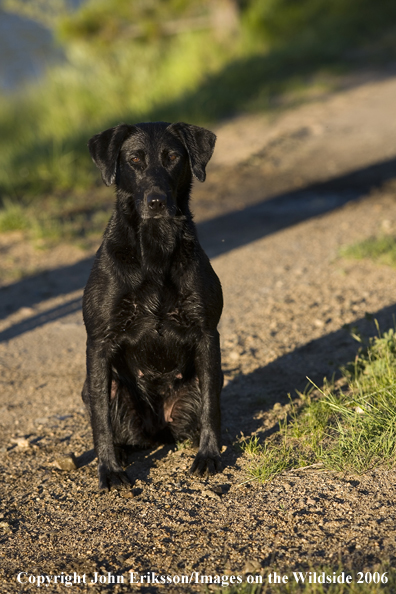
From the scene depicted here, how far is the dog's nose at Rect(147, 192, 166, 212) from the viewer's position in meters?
3.04

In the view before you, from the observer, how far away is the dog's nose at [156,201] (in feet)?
9.96

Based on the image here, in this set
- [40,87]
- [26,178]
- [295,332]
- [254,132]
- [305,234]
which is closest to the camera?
[295,332]

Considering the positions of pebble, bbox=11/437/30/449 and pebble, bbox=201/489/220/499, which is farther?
pebble, bbox=11/437/30/449

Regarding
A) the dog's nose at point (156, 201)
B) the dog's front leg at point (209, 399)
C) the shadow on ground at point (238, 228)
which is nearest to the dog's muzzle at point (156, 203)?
the dog's nose at point (156, 201)

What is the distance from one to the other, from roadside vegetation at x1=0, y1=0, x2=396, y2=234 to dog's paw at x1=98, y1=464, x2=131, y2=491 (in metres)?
5.82

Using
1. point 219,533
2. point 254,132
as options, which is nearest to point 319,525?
point 219,533

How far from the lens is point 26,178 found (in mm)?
8641

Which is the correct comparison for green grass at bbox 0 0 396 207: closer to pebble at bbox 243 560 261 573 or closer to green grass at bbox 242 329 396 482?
green grass at bbox 242 329 396 482

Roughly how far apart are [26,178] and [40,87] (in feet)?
24.5

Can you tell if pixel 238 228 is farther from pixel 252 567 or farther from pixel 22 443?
pixel 252 567

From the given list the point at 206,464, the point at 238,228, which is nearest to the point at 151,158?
the point at 206,464

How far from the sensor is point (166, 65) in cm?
1517

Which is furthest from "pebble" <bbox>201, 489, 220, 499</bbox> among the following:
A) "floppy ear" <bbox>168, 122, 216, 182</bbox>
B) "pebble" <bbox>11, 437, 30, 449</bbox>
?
"floppy ear" <bbox>168, 122, 216, 182</bbox>

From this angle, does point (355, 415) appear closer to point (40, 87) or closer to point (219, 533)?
point (219, 533)
